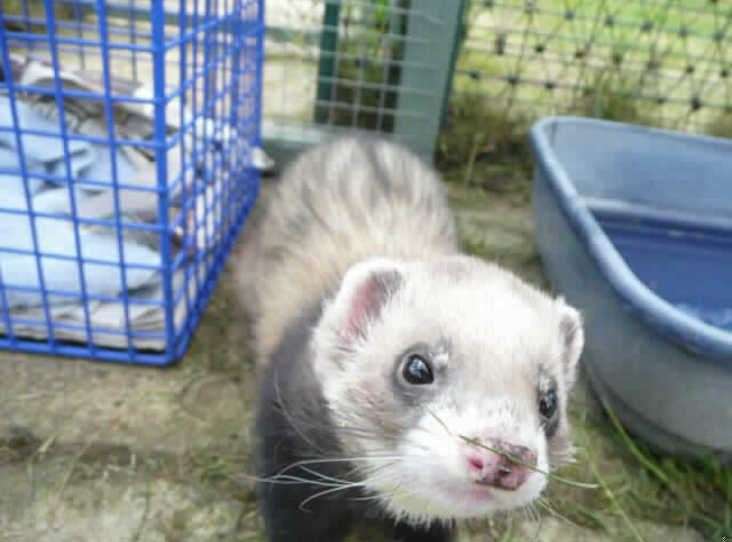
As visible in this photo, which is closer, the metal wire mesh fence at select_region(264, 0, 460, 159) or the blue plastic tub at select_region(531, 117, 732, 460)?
the blue plastic tub at select_region(531, 117, 732, 460)

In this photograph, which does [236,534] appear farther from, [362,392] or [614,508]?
[614,508]

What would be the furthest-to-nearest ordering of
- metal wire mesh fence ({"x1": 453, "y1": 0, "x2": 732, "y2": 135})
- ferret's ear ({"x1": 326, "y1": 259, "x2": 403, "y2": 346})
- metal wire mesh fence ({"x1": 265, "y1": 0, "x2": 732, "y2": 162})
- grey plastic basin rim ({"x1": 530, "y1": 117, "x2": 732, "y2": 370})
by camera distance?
metal wire mesh fence ({"x1": 453, "y1": 0, "x2": 732, "y2": 135}), metal wire mesh fence ({"x1": 265, "y1": 0, "x2": 732, "y2": 162}), grey plastic basin rim ({"x1": 530, "y1": 117, "x2": 732, "y2": 370}), ferret's ear ({"x1": 326, "y1": 259, "x2": 403, "y2": 346})

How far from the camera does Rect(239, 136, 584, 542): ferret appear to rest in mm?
859

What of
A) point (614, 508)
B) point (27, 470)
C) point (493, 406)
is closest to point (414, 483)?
point (493, 406)

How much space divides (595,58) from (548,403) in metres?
2.24

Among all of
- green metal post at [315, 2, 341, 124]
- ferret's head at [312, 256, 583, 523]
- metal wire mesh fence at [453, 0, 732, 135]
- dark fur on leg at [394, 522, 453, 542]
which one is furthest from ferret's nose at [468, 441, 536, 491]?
metal wire mesh fence at [453, 0, 732, 135]

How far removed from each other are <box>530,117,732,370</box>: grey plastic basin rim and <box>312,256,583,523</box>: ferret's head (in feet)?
0.80

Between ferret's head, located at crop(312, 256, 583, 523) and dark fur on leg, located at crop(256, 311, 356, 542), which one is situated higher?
ferret's head, located at crop(312, 256, 583, 523)

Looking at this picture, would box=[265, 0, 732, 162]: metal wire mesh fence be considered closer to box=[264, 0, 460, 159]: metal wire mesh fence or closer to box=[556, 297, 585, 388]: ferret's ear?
box=[264, 0, 460, 159]: metal wire mesh fence

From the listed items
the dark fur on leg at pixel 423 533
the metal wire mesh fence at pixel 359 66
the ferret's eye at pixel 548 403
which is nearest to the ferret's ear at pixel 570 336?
the ferret's eye at pixel 548 403

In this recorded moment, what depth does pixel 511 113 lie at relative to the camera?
2.79 meters

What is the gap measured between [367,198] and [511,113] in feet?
A: 4.56

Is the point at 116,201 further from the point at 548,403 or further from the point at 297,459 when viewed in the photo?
the point at 548,403

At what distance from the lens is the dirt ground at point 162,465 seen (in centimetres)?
123
